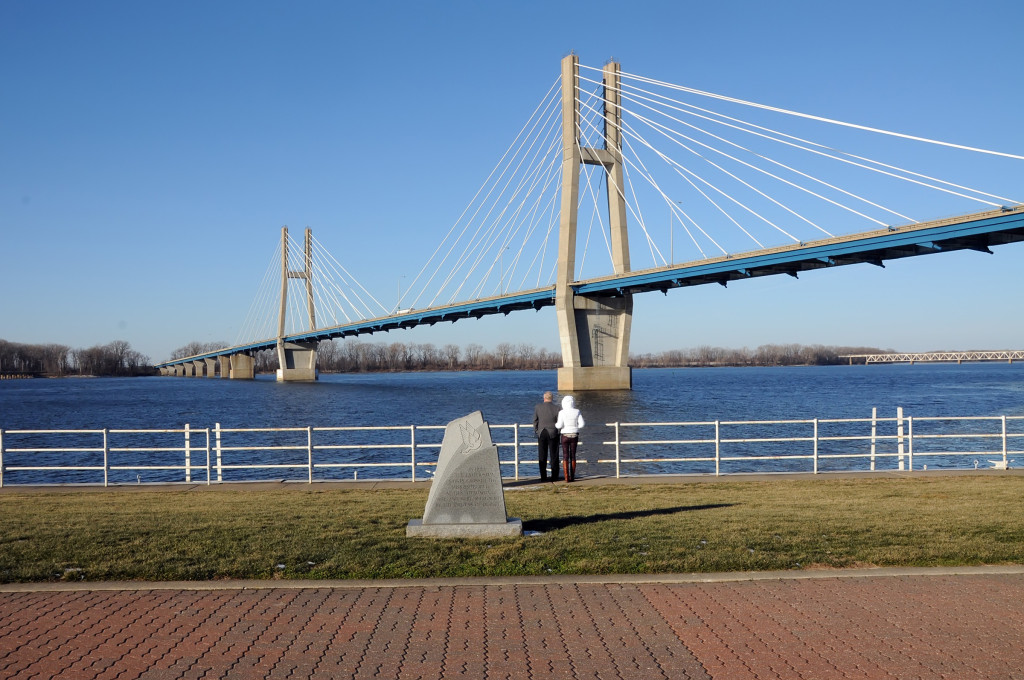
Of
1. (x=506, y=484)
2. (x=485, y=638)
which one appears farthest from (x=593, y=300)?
(x=485, y=638)

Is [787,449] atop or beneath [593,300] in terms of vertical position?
beneath

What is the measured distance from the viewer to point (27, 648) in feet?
19.6

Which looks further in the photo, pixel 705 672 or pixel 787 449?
pixel 787 449

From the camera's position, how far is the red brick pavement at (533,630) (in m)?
5.57

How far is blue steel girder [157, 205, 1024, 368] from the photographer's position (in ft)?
123

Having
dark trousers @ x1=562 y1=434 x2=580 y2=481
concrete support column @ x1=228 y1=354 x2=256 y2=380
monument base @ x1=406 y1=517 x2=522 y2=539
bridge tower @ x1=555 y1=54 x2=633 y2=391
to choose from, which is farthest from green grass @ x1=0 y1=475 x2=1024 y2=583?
concrete support column @ x1=228 y1=354 x2=256 y2=380

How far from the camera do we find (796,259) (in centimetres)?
4562

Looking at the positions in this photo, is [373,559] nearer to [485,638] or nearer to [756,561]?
[485,638]

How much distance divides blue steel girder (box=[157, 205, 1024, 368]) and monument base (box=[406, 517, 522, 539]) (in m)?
33.1

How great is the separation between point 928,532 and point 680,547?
9.50 ft

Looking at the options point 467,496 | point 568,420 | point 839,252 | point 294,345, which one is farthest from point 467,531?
point 294,345

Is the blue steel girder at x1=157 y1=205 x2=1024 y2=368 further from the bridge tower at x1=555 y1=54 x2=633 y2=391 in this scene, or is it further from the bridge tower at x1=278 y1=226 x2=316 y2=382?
the bridge tower at x1=278 y1=226 x2=316 y2=382

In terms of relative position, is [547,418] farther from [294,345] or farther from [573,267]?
[294,345]

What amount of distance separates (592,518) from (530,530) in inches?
44.6
